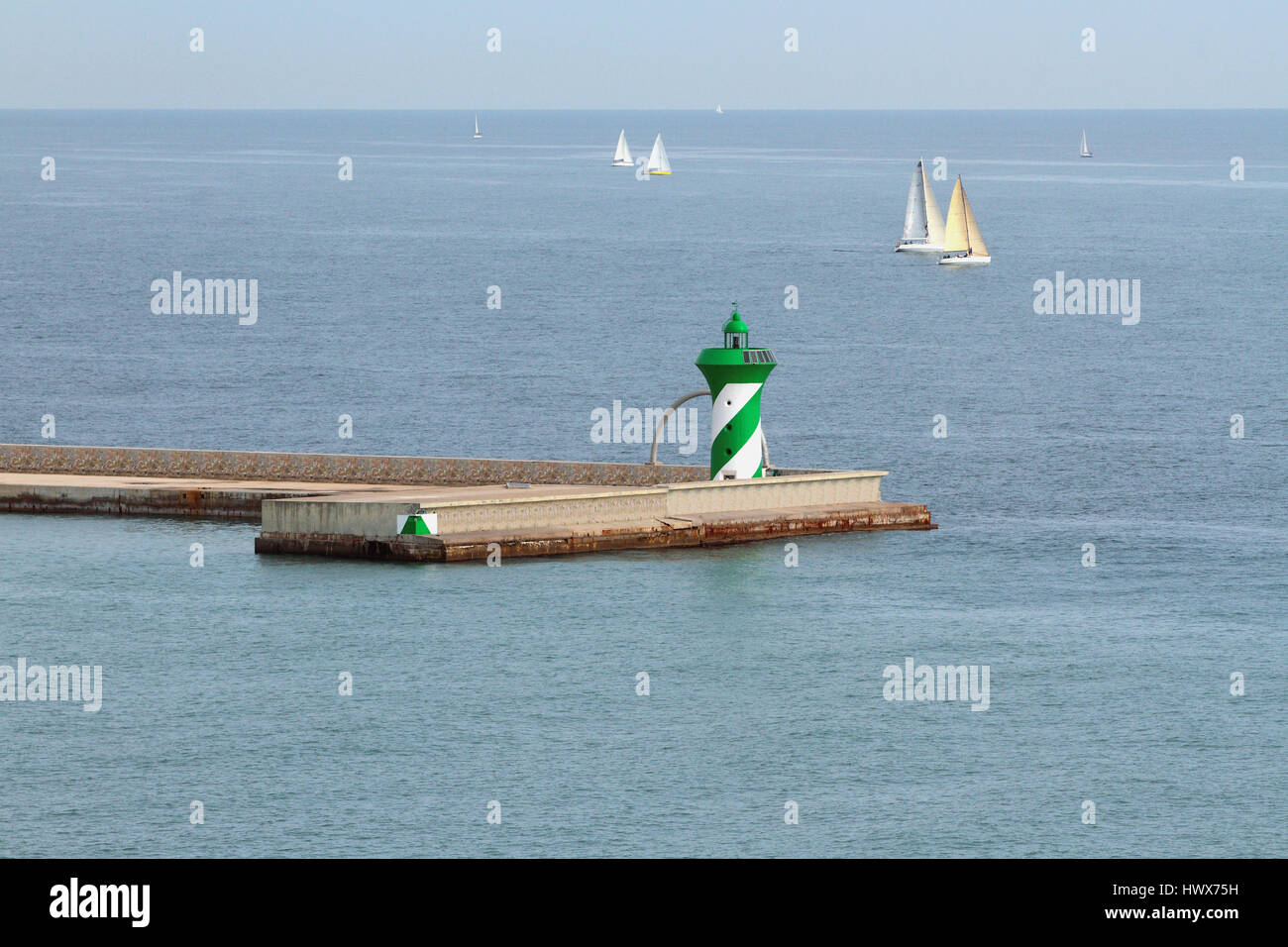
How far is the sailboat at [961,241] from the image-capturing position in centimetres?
16341

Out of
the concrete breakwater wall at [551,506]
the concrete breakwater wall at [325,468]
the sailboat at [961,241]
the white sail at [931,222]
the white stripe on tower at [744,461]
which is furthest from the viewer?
the white sail at [931,222]

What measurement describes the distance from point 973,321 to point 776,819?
97.0 metres

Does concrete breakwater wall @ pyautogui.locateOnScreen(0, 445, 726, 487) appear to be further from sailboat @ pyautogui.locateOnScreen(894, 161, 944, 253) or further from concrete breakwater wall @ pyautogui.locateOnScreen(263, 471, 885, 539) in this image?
sailboat @ pyautogui.locateOnScreen(894, 161, 944, 253)

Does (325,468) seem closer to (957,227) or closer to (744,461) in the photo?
(744,461)

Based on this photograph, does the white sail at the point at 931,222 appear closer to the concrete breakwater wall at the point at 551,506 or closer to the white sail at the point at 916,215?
the white sail at the point at 916,215

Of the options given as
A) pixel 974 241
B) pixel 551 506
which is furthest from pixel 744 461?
pixel 974 241

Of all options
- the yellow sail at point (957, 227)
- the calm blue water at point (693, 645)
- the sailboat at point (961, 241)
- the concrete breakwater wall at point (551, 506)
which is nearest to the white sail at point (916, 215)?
the yellow sail at point (957, 227)

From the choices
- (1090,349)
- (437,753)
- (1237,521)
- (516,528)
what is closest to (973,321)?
(1090,349)

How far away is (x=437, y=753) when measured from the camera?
37.5 metres

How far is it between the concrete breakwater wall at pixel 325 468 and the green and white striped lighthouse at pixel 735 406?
62.9 inches

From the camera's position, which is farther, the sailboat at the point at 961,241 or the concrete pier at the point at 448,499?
the sailboat at the point at 961,241

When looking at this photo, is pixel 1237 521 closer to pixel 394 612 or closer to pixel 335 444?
pixel 394 612

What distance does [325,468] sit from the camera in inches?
2406

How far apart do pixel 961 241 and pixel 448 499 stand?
115049mm
